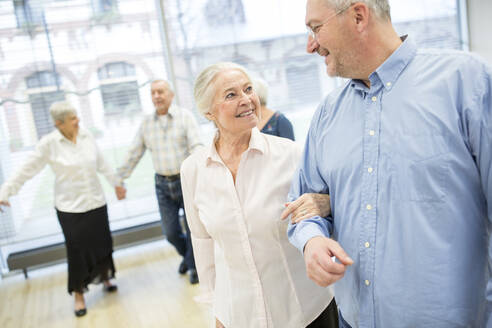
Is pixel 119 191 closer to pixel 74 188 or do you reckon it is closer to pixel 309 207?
pixel 74 188

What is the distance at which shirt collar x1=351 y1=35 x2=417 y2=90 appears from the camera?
106cm

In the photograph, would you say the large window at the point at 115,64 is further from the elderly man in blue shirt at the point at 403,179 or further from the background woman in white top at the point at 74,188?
the elderly man in blue shirt at the point at 403,179

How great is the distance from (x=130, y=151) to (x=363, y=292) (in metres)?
3.12

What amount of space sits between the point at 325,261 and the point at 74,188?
2894 millimetres

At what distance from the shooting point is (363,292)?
1107mm

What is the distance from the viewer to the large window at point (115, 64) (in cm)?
442

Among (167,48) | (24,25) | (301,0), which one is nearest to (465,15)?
(301,0)

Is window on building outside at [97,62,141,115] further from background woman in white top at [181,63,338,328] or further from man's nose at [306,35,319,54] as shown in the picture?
man's nose at [306,35,319,54]

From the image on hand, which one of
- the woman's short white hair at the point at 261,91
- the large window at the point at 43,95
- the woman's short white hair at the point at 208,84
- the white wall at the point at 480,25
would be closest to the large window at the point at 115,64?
the large window at the point at 43,95

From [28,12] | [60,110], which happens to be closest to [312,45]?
[60,110]

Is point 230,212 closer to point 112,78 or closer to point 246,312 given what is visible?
point 246,312

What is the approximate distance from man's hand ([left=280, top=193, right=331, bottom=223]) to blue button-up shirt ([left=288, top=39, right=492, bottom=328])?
5cm

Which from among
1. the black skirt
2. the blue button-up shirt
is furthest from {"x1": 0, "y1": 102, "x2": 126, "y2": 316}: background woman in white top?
the blue button-up shirt

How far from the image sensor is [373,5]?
42.6 inches
